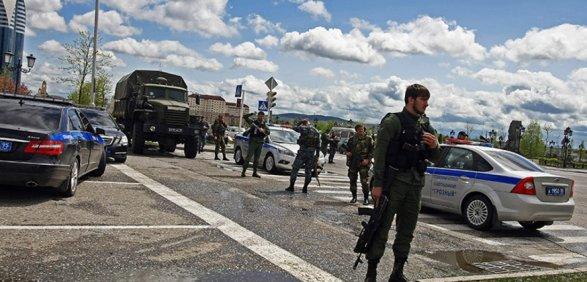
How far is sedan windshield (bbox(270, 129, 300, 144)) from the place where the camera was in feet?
56.6

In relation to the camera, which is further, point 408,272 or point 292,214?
point 292,214

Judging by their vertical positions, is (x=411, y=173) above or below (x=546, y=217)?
above

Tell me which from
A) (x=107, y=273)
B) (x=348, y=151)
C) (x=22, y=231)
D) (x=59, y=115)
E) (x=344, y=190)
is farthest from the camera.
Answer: (x=344, y=190)

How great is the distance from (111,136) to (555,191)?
11007 mm

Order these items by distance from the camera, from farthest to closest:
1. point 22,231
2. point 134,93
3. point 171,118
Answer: point 134,93 < point 171,118 < point 22,231

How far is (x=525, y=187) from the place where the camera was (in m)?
8.55

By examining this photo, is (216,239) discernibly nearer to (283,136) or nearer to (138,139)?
(283,136)

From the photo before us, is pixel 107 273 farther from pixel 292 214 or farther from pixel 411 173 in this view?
pixel 292 214

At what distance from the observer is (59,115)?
27.1ft

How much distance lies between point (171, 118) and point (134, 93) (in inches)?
94.9

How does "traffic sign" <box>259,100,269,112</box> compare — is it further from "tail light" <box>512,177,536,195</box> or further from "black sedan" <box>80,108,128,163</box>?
"tail light" <box>512,177,536,195</box>

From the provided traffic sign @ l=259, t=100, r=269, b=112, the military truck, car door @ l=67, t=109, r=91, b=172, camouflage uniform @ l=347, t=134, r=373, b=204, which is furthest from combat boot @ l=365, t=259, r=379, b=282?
traffic sign @ l=259, t=100, r=269, b=112

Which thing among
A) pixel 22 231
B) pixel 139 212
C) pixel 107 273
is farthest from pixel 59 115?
pixel 107 273

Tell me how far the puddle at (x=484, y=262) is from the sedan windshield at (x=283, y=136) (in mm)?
10549
